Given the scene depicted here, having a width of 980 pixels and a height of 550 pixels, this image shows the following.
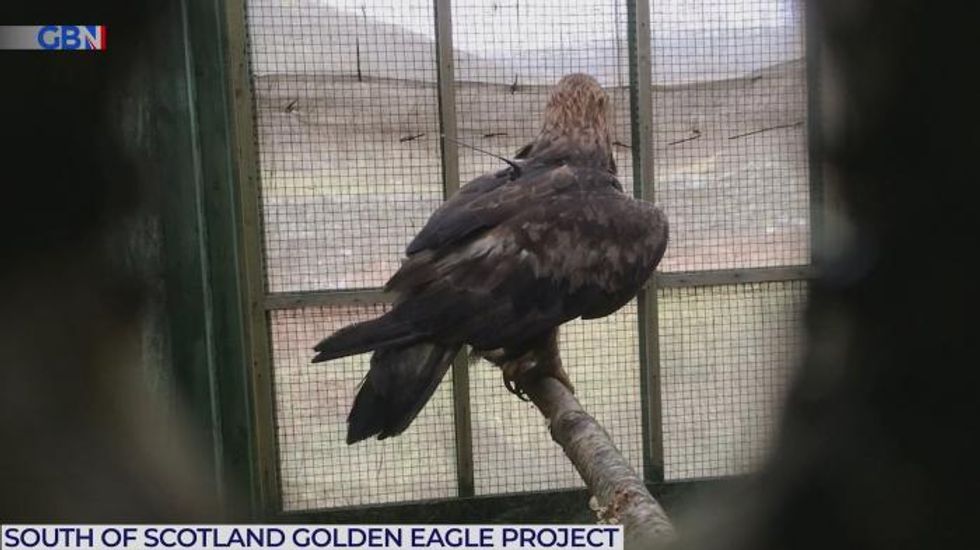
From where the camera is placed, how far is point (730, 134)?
1726 mm

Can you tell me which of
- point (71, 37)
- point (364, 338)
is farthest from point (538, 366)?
point (71, 37)

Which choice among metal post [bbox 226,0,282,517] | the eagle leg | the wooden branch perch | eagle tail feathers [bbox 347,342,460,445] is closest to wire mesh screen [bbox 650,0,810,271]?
the eagle leg

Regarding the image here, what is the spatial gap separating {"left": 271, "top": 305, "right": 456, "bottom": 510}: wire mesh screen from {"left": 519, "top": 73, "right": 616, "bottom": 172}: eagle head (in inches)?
19.5

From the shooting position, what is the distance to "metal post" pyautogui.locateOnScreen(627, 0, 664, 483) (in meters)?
1.67

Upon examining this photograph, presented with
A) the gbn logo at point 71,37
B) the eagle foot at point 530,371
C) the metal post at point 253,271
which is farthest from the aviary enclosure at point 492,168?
the gbn logo at point 71,37

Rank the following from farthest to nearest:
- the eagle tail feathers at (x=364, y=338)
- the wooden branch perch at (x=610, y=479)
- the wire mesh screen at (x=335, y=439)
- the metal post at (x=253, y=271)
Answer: the wire mesh screen at (x=335, y=439)
the metal post at (x=253, y=271)
the eagle tail feathers at (x=364, y=338)
the wooden branch perch at (x=610, y=479)

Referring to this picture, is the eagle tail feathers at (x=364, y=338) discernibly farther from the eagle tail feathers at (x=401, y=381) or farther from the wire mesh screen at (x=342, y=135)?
the wire mesh screen at (x=342, y=135)

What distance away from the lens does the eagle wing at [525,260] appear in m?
1.42

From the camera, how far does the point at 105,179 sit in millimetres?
1445

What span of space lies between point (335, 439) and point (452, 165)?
0.65 m

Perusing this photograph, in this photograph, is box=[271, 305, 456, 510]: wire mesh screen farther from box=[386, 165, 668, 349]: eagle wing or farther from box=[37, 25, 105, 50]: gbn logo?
box=[37, 25, 105, 50]: gbn logo

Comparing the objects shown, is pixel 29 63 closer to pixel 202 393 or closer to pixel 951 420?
pixel 202 393
